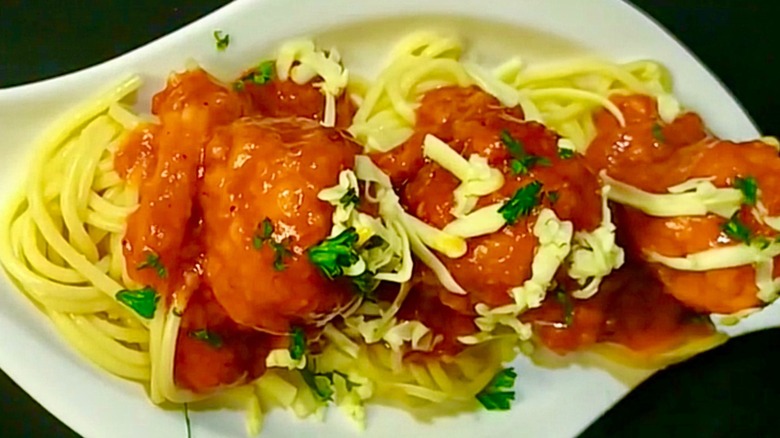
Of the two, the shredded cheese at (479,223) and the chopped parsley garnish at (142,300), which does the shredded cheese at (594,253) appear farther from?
the chopped parsley garnish at (142,300)

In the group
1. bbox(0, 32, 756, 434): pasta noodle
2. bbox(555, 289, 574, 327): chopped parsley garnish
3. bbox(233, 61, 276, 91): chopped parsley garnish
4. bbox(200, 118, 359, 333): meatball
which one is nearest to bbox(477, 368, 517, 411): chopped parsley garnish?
bbox(0, 32, 756, 434): pasta noodle

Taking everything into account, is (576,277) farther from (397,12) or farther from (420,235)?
(397,12)

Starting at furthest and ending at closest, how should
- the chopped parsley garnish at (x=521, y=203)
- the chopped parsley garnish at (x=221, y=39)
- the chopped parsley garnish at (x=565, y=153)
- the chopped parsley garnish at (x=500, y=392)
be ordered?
1. the chopped parsley garnish at (x=500, y=392)
2. the chopped parsley garnish at (x=221, y=39)
3. the chopped parsley garnish at (x=565, y=153)
4. the chopped parsley garnish at (x=521, y=203)

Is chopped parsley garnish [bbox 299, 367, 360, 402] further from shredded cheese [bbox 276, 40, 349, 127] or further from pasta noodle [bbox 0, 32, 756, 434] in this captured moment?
shredded cheese [bbox 276, 40, 349, 127]

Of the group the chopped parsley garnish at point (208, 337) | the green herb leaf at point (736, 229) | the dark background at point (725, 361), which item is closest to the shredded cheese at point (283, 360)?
the chopped parsley garnish at point (208, 337)

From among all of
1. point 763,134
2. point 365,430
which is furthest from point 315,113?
point 763,134

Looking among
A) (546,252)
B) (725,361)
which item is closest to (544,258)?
(546,252)
